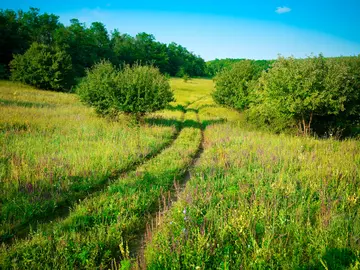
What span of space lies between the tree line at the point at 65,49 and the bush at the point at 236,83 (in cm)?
892

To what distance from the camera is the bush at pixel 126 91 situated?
667 inches

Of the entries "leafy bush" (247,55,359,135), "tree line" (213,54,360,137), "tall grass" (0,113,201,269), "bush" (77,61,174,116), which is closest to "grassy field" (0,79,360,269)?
"tall grass" (0,113,201,269)

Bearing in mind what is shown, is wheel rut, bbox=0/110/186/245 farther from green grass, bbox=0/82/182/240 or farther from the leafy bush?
the leafy bush

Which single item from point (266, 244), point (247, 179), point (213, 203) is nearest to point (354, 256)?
point (266, 244)

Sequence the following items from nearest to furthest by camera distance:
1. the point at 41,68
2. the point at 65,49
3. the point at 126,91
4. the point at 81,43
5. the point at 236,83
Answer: the point at 126,91 → the point at 236,83 → the point at 41,68 → the point at 65,49 → the point at 81,43

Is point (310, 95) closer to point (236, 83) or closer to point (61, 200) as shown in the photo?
point (236, 83)

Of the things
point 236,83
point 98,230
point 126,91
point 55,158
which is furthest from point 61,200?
point 236,83

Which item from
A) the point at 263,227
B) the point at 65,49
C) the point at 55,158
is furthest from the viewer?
the point at 65,49

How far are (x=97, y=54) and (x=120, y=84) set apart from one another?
70.1 meters

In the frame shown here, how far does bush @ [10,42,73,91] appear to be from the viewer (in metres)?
40.2

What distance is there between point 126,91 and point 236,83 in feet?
45.5

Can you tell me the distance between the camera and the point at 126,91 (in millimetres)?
17047

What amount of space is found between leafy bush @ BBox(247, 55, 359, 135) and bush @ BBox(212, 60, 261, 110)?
812 cm

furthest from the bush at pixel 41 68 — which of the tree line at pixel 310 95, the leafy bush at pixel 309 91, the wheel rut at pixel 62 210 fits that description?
the wheel rut at pixel 62 210
